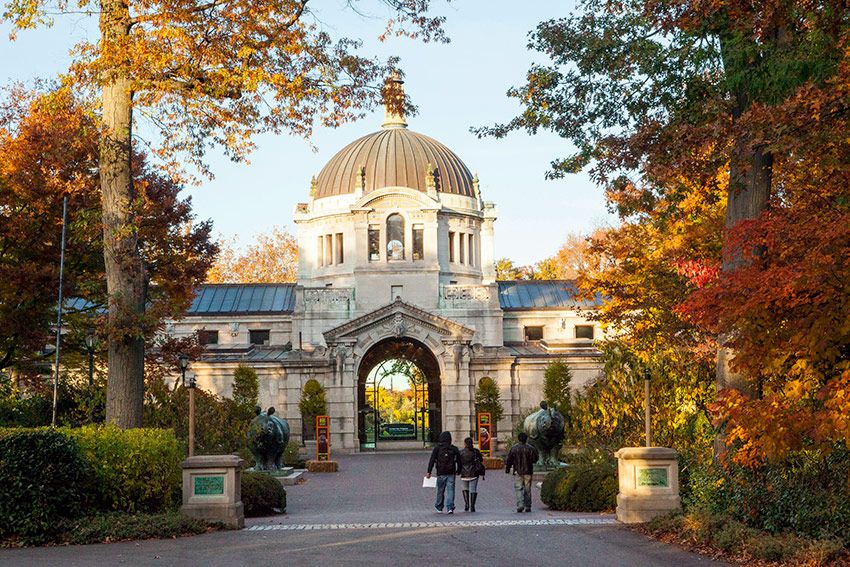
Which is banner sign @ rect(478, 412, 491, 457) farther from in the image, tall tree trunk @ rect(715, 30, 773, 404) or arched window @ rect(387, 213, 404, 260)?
tall tree trunk @ rect(715, 30, 773, 404)

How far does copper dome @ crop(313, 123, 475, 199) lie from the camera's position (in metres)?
64.4

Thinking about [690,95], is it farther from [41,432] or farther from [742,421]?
[41,432]

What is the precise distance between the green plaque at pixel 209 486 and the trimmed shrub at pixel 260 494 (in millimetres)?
2910

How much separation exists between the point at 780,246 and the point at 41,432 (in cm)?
1159

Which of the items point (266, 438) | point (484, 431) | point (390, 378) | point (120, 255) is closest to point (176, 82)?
point (120, 255)

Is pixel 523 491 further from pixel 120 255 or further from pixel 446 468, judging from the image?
pixel 120 255

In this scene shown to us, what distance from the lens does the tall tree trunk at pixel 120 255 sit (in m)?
20.6

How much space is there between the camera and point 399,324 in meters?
54.8

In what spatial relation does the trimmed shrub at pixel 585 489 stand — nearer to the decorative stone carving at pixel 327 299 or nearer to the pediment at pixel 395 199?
the decorative stone carving at pixel 327 299

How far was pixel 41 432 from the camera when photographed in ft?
58.0

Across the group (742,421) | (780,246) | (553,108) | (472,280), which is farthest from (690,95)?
(472,280)

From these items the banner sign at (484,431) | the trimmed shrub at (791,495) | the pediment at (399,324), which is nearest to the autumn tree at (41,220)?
the banner sign at (484,431)

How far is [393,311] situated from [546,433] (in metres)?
22.4

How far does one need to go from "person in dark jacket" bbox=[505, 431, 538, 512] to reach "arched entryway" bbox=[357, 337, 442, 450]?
33.1 meters
